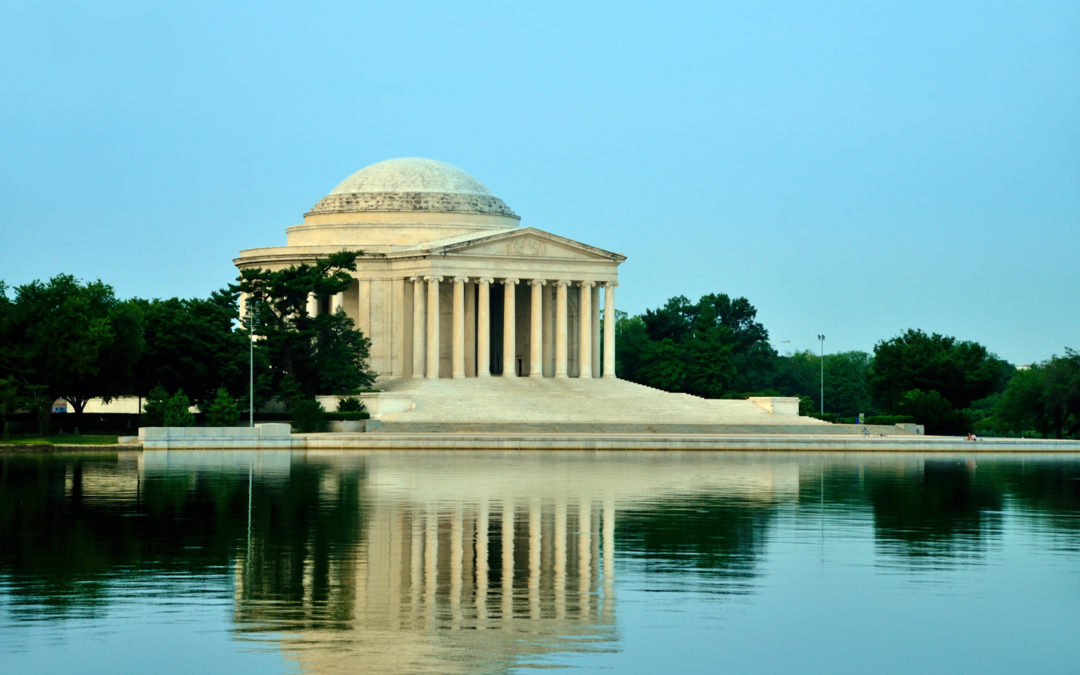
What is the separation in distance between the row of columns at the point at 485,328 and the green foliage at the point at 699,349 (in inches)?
443

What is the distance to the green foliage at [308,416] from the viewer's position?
3546 inches

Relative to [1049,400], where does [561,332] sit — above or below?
above

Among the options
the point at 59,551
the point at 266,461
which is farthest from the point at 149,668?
the point at 266,461

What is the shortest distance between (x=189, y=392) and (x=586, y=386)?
2900 cm

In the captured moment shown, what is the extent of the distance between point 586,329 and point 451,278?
1183 cm

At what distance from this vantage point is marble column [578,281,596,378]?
117438mm

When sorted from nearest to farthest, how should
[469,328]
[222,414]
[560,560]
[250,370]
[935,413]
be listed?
1. [560,560]
2. [222,414]
3. [250,370]
4. [935,413]
5. [469,328]

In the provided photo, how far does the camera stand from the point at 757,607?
25578mm

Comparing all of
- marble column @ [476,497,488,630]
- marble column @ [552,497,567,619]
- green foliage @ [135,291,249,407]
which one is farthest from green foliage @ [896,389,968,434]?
marble column @ [476,497,488,630]

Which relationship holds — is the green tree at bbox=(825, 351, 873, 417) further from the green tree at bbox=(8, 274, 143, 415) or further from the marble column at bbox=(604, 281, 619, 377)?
the green tree at bbox=(8, 274, 143, 415)

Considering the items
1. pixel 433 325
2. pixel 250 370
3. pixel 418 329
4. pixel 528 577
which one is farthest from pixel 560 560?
pixel 418 329

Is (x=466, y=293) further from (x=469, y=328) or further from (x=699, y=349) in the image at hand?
(x=699, y=349)

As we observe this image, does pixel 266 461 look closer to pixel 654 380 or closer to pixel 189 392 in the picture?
pixel 189 392

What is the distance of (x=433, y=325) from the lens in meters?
111
